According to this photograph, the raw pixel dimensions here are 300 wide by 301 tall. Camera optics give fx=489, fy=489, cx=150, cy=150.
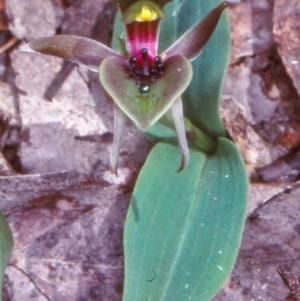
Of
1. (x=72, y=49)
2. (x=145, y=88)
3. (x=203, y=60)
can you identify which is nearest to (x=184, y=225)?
(x=145, y=88)

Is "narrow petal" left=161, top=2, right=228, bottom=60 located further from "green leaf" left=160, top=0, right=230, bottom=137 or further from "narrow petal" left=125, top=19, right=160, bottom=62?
"green leaf" left=160, top=0, right=230, bottom=137

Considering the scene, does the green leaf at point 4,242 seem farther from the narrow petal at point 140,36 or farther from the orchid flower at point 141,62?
the narrow petal at point 140,36

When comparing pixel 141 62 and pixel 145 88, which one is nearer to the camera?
pixel 145 88

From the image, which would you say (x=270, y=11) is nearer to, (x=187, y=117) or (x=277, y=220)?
(x=187, y=117)

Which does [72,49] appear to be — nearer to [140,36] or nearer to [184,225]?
[140,36]

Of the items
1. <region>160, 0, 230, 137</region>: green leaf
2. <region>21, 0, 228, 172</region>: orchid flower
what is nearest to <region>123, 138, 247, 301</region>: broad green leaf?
<region>160, 0, 230, 137</region>: green leaf

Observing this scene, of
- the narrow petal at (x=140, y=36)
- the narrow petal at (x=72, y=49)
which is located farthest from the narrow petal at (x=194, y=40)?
the narrow petal at (x=72, y=49)
